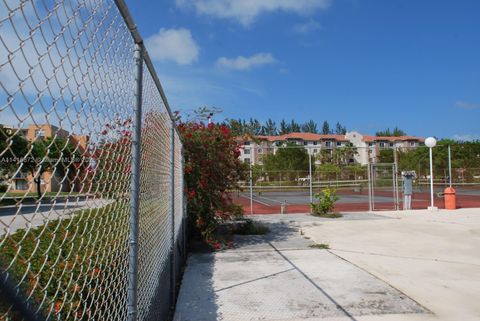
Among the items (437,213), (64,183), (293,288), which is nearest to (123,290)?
(64,183)

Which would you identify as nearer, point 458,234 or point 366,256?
point 366,256

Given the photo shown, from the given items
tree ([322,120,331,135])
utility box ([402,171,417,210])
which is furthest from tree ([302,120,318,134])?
utility box ([402,171,417,210])

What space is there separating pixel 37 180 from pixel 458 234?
11.8 meters

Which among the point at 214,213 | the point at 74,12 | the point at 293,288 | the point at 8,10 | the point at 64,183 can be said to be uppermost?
the point at 74,12

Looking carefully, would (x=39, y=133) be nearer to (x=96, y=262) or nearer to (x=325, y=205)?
(x=96, y=262)

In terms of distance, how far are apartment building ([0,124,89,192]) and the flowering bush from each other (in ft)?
24.5

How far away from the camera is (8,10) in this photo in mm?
917

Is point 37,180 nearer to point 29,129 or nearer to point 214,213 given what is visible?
point 29,129

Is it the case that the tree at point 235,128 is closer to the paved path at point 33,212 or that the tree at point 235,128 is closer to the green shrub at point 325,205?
the green shrub at point 325,205

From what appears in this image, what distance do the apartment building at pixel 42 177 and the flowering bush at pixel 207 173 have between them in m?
7.46

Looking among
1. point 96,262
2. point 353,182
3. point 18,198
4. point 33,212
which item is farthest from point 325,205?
point 353,182

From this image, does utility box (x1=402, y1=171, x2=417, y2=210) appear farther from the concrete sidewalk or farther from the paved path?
the paved path

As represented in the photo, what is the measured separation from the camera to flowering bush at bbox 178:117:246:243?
904 centimetres

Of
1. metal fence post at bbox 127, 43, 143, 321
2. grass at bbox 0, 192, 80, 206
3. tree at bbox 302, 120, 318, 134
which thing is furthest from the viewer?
tree at bbox 302, 120, 318, 134
